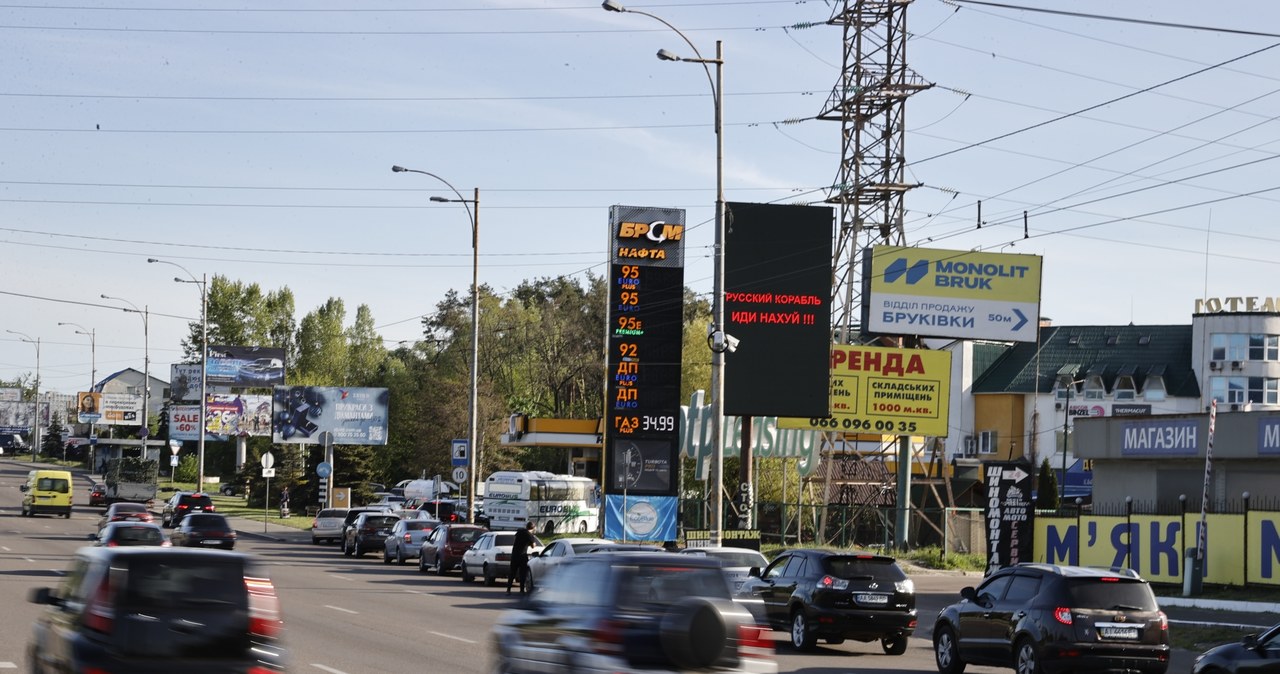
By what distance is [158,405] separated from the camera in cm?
17425

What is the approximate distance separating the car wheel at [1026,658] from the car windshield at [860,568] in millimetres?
4319

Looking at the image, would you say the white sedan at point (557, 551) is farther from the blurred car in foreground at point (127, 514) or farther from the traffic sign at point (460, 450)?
the blurred car in foreground at point (127, 514)

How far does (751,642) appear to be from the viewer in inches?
469

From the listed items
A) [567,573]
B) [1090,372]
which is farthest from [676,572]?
[1090,372]

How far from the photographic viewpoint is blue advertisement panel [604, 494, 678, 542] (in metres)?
45.9

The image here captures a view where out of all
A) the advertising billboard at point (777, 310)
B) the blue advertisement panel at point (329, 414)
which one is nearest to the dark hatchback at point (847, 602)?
the advertising billboard at point (777, 310)

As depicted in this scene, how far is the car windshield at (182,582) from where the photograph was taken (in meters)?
11.9

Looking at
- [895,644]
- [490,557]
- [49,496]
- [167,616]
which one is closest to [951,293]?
[490,557]

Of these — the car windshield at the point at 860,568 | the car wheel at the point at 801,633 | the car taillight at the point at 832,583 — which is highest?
the car windshield at the point at 860,568

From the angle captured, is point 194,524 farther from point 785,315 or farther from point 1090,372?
point 1090,372

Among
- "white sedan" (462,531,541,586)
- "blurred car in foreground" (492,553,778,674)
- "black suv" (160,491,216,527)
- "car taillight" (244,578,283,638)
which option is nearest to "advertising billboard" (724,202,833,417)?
"white sedan" (462,531,541,586)

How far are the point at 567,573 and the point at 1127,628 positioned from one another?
8081 mm

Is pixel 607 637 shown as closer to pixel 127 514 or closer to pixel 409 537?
pixel 409 537

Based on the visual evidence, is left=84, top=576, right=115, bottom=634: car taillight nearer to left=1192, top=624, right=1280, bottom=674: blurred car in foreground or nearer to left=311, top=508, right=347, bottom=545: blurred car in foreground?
left=1192, top=624, right=1280, bottom=674: blurred car in foreground
